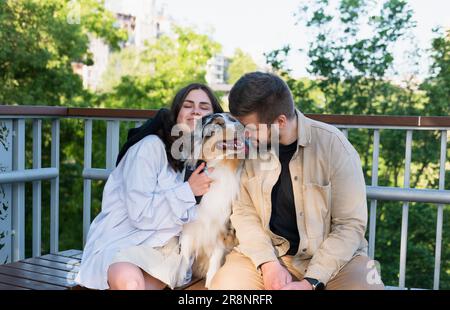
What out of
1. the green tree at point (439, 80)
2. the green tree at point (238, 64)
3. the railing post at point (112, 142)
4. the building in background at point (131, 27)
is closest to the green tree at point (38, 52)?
the building in background at point (131, 27)

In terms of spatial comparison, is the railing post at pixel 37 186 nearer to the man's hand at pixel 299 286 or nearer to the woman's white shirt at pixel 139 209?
the woman's white shirt at pixel 139 209

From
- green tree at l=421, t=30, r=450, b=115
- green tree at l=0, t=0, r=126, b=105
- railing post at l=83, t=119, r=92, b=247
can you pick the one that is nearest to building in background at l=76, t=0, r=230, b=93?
green tree at l=0, t=0, r=126, b=105

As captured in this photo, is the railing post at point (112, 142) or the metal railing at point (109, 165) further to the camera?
the railing post at point (112, 142)

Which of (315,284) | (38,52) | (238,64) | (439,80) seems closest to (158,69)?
(238,64)

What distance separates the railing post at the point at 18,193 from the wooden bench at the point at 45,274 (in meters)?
0.38

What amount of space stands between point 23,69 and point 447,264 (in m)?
8.28

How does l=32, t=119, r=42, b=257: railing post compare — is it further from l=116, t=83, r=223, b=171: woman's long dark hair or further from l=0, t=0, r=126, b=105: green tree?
l=0, t=0, r=126, b=105: green tree

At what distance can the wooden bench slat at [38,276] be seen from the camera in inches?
98.3

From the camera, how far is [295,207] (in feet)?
7.11

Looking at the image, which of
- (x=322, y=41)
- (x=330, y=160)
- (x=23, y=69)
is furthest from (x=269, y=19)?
(x=330, y=160)

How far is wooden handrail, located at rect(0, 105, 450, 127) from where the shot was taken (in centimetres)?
274

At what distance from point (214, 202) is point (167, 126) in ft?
1.40

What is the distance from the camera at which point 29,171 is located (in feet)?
10.3
